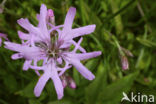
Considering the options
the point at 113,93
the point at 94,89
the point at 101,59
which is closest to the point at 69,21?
the point at 94,89

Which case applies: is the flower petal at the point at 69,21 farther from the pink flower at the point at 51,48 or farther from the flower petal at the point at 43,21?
the flower petal at the point at 43,21

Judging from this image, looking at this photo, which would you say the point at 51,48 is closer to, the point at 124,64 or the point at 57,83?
the point at 57,83

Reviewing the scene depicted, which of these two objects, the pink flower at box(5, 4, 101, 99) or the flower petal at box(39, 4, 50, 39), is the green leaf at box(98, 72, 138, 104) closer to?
the pink flower at box(5, 4, 101, 99)

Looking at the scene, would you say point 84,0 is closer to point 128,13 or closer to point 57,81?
point 128,13

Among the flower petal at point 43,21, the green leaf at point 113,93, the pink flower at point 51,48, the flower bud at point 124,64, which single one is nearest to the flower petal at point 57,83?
the pink flower at point 51,48

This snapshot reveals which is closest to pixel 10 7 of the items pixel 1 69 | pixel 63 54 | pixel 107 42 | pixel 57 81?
pixel 1 69

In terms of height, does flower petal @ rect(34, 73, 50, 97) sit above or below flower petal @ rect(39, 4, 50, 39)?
below

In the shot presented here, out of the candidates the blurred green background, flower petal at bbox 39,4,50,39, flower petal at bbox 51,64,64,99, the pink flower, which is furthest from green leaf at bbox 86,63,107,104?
flower petal at bbox 39,4,50,39
